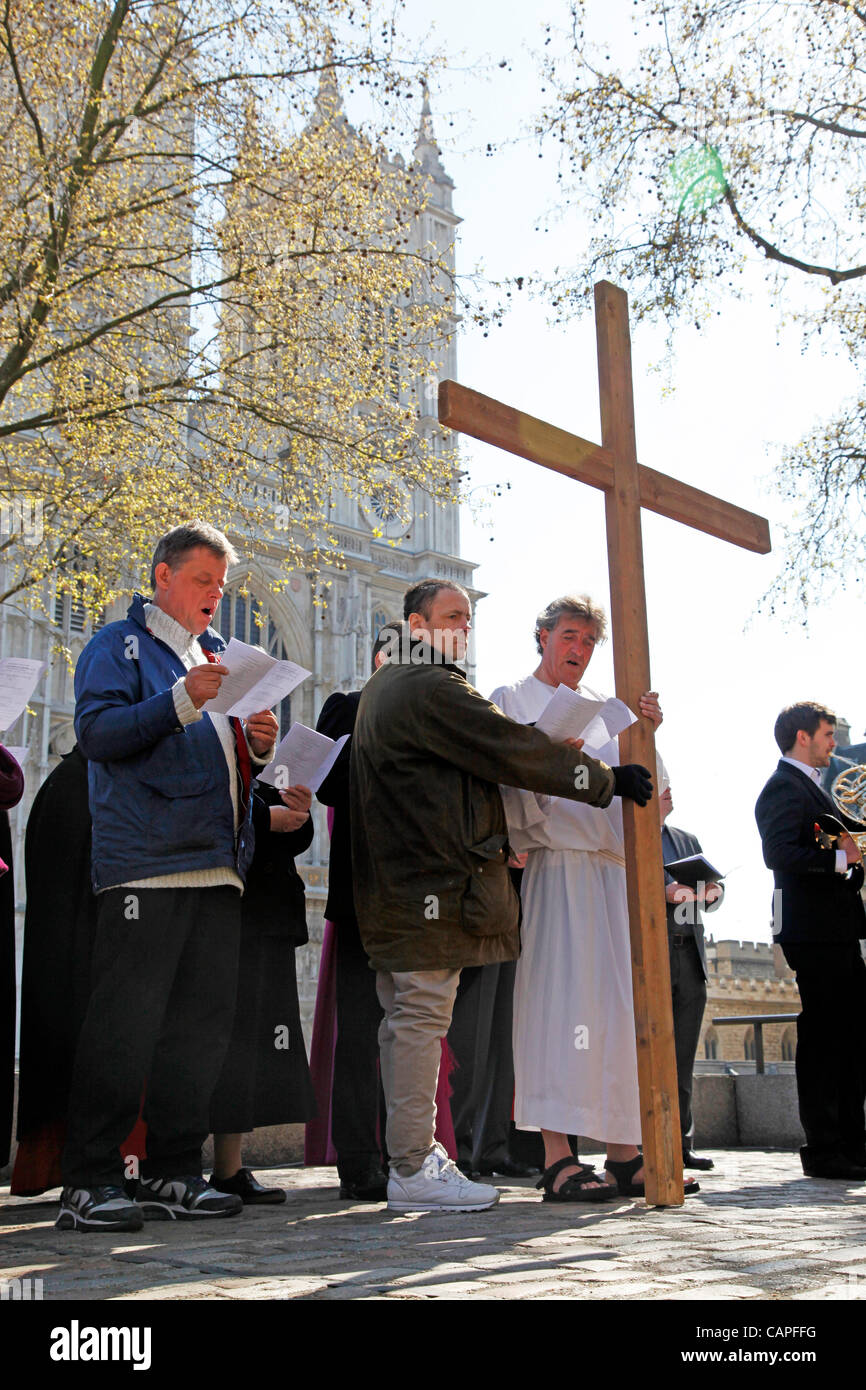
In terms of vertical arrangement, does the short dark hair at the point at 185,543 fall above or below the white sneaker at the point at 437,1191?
above

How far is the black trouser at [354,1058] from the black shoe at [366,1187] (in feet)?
0.12

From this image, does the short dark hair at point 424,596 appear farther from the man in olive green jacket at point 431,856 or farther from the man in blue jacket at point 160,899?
the man in blue jacket at point 160,899

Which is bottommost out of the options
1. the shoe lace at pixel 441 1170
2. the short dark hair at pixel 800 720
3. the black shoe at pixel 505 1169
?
the black shoe at pixel 505 1169

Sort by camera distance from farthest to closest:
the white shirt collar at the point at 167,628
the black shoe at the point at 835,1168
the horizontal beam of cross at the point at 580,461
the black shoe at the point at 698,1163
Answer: the black shoe at the point at 698,1163 → the black shoe at the point at 835,1168 → the white shirt collar at the point at 167,628 → the horizontal beam of cross at the point at 580,461

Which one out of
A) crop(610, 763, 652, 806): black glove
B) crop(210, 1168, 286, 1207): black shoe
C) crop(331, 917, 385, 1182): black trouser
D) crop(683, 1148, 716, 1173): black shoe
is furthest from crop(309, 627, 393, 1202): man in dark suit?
crop(683, 1148, 716, 1173): black shoe

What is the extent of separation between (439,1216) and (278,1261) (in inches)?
35.8

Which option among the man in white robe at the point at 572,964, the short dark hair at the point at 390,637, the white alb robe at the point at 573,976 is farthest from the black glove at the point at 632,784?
the short dark hair at the point at 390,637

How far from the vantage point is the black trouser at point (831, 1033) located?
17.2 feet

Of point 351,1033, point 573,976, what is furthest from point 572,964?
point 351,1033

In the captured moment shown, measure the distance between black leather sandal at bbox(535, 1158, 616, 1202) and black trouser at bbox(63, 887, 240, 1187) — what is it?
3.46ft

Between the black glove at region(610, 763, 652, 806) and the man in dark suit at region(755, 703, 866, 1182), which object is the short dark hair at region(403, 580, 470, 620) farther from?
the man in dark suit at region(755, 703, 866, 1182)

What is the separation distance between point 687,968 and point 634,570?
292cm

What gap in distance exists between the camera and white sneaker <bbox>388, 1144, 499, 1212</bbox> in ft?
11.7
